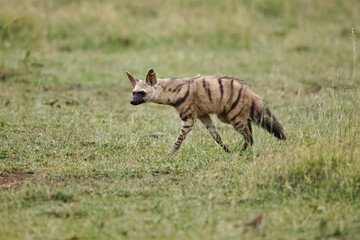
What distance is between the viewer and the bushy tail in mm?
6574

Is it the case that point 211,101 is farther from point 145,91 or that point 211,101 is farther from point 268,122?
point 145,91

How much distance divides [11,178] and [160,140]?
2275 millimetres

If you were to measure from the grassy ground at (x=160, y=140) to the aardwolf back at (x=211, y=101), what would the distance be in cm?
25

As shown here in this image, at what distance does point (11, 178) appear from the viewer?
6.02 m

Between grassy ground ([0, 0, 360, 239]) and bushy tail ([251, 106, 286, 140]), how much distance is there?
0.33 feet

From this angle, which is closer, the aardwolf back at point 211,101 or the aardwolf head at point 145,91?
the aardwolf back at point 211,101

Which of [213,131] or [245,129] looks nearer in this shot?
[245,129]

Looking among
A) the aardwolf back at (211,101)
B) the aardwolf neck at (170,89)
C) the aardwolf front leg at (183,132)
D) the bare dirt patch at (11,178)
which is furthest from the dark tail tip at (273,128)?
the bare dirt patch at (11,178)

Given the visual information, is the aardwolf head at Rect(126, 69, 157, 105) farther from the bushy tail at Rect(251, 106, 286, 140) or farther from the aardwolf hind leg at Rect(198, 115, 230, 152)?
the bushy tail at Rect(251, 106, 286, 140)

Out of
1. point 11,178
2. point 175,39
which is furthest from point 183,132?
point 175,39

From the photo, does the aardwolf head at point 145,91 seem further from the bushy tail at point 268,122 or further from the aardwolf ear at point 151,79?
the bushy tail at point 268,122

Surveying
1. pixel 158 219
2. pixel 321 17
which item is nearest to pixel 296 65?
pixel 321 17

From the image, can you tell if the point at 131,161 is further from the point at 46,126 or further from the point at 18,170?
the point at 46,126

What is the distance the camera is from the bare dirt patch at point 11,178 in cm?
572
